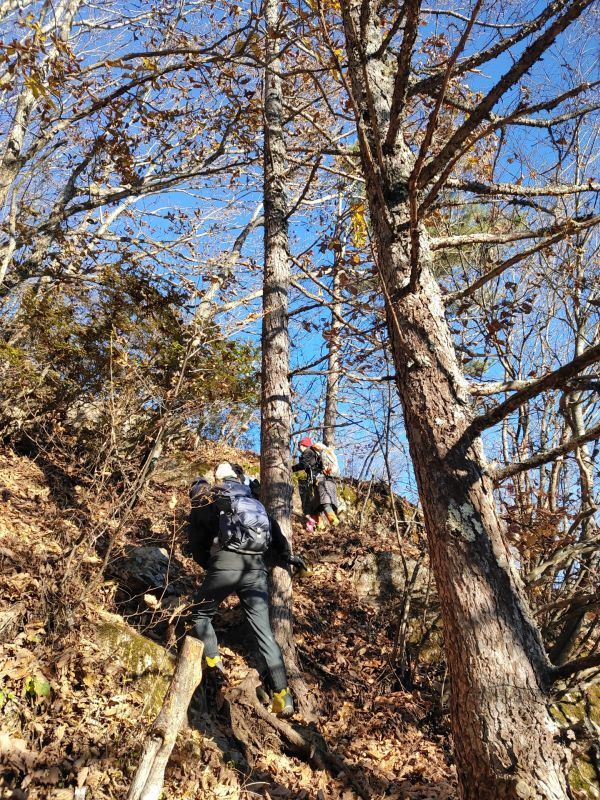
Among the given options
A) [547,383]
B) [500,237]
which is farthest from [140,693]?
[500,237]

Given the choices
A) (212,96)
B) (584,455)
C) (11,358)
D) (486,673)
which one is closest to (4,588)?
(11,358)

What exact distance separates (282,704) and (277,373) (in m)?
3.46

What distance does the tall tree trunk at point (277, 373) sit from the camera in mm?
5227

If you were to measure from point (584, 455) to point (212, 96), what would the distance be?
24.5ft

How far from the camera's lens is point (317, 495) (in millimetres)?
9312

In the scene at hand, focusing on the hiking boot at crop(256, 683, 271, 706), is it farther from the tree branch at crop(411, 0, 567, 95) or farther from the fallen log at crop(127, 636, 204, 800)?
the tree branch at crop(411, 0, 567, 95)

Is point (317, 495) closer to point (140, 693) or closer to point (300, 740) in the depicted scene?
point (300, 740)

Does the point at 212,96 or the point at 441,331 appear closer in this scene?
the point at 441,331

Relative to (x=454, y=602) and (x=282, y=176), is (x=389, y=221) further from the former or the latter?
(x=282, y=176)

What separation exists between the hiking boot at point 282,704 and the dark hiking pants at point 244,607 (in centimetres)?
7

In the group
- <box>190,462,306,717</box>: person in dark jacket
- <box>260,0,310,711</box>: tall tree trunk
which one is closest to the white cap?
<box>190,462,306,717</box>: person in dark jacket

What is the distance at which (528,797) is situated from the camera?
2.08m

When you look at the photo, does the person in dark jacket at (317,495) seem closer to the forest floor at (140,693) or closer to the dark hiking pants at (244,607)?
the forest floor at (140,693)

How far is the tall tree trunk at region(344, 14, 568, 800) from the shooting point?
2.22m
